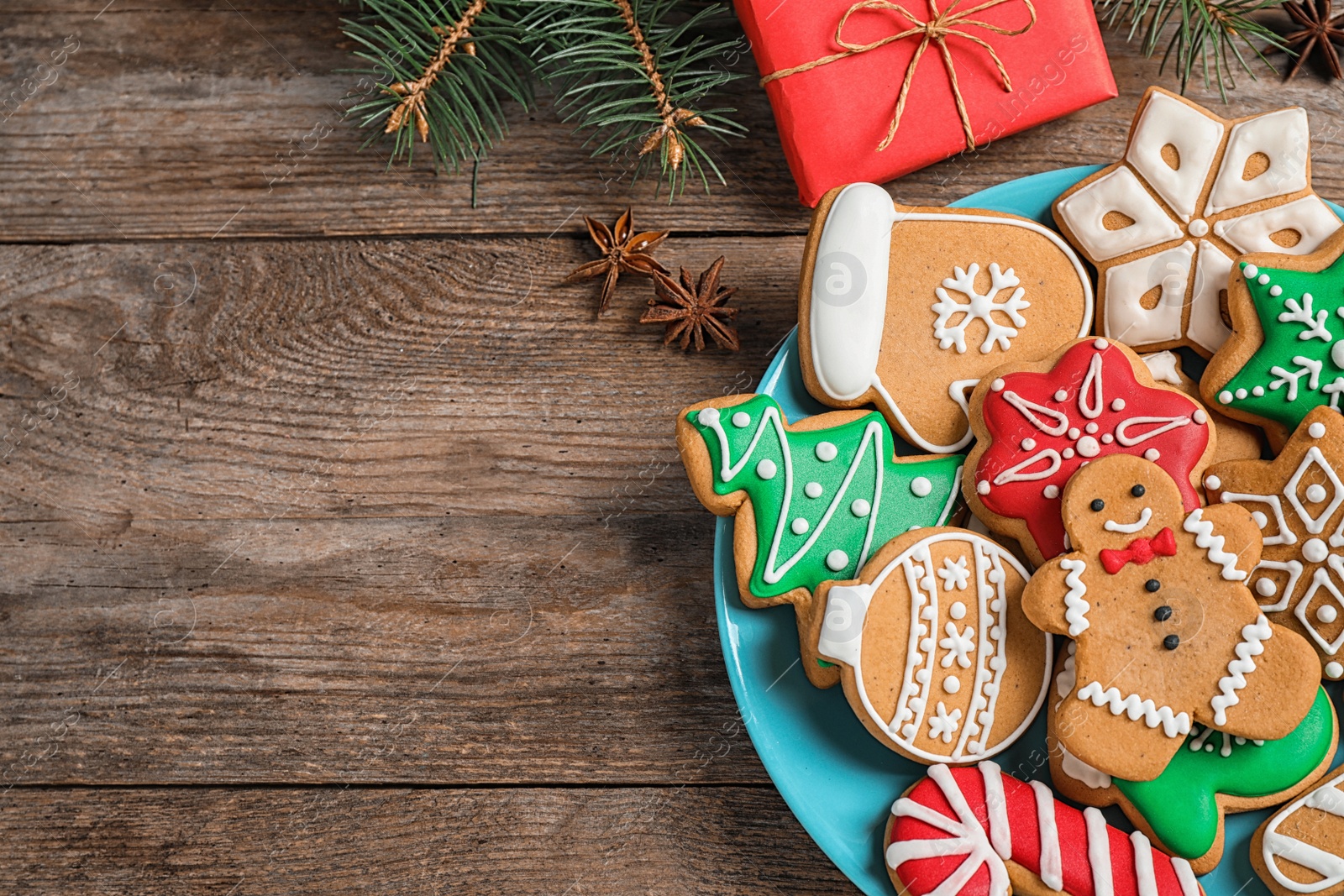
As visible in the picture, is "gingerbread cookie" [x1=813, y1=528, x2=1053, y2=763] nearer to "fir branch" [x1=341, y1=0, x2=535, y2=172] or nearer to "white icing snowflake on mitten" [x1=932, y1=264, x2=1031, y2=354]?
"white icing snowflake on mitten" [x1=932, y1=264, x2=1031, y2=354]

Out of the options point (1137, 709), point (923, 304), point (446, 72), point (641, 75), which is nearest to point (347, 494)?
point (446, 72)

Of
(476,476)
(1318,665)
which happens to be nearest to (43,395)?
(476,476)

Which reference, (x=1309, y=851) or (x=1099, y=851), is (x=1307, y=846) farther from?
(x=1099, y=851)

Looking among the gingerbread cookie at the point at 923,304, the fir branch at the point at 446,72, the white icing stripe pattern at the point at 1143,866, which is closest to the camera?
the white icing stripe pattern at the point at 1143,866

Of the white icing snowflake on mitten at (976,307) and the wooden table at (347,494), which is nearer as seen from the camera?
the white icing snowflake on mitten at (976,307)

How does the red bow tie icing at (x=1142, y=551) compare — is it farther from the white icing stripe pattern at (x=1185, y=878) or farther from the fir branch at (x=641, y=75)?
the fir branch at (x=641, y=75)

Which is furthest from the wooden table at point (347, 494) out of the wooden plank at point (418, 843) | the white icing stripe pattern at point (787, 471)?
the white icing stripe pattern at point (787, 471)
